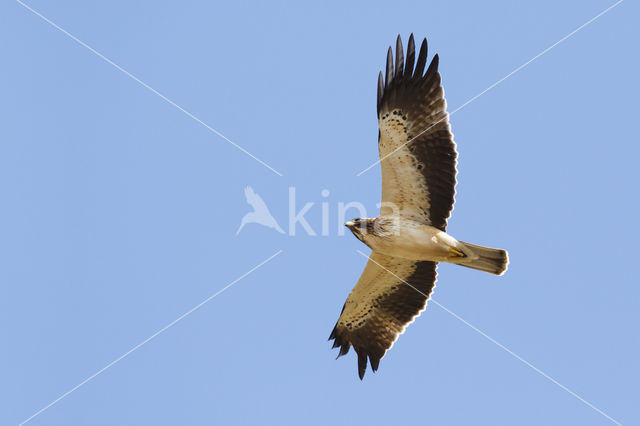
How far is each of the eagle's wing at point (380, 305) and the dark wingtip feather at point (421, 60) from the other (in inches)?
109

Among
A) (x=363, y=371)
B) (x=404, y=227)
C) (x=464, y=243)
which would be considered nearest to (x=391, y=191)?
(x=404, y=227)

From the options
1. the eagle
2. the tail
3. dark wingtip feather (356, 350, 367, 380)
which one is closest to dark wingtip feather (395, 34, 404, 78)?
the eagle

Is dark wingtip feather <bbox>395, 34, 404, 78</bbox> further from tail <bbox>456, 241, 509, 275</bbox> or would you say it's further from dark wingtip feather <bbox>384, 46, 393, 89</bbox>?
tail <bbox>456, 241, 509, 275</bbox>

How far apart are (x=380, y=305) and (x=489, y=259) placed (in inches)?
82.5

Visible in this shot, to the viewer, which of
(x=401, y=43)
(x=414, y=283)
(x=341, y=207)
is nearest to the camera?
(x=401, y=43)

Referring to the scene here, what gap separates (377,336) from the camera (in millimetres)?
12742

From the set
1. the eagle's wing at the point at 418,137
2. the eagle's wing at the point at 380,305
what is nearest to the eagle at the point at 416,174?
the eagle's wing at the point at 418,137

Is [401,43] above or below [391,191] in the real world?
above

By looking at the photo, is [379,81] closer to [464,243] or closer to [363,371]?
[464,243]

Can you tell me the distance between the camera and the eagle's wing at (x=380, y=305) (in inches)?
484

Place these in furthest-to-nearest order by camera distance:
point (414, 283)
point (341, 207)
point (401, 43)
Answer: point (341, 207)
point (414, 283)
point (401, 43)

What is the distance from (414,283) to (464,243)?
4.53 feet

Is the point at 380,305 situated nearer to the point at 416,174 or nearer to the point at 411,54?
the point at 416,174

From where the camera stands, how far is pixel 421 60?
36.8 ft
